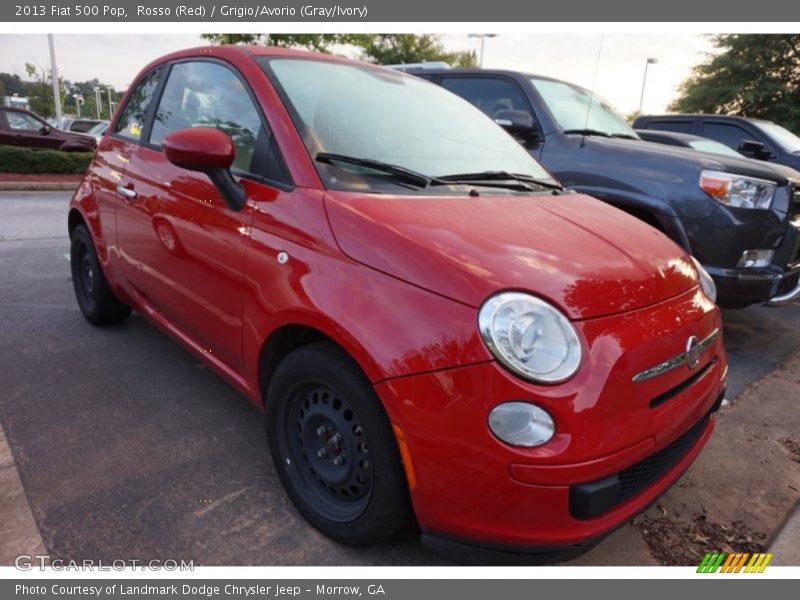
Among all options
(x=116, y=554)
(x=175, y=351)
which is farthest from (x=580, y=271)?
(x=175, y=351)

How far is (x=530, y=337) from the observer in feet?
5.24

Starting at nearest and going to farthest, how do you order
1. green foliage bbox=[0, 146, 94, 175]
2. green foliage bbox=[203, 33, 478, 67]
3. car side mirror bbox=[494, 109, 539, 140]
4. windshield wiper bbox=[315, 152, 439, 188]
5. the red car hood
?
1. the red car hood
2. windshield wiper bbox=[315, 152, 439, 188]
3. car side mirror bbox=[494, 109, 539, 140]
4. green foliage bbox=[0, 146, 94, 175]
5. green foliage bbox=[203, 33, 478, 67]

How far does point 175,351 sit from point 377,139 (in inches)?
81.1

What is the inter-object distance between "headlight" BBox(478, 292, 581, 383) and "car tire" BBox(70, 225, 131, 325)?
2945 mm

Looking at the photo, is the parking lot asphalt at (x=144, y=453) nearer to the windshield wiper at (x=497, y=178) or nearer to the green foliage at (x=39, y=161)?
the windshield wiper at (x=497, y=178)

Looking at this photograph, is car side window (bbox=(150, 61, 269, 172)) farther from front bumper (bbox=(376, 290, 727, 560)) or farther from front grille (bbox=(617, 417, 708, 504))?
front grille (bbox=(617, 417, 708, 504))

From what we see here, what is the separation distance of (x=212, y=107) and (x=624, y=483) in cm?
232

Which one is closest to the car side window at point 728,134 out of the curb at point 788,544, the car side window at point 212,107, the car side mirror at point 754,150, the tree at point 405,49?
the car side mirror at point 754,150

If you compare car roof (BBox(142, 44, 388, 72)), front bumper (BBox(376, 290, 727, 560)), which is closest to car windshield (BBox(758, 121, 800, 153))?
car roof (BBox(142, 44, 388, 72))

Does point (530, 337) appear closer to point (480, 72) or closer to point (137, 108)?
point (137, 108)

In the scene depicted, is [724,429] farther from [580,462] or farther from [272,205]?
[272,205]

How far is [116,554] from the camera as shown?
1.92 metres
